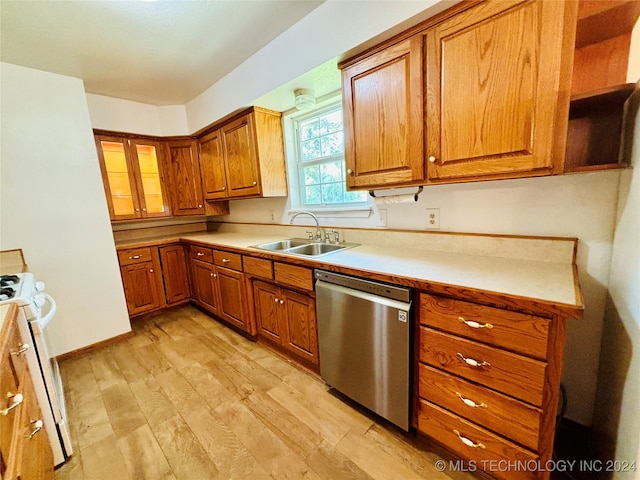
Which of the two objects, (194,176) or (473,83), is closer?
(473,83)

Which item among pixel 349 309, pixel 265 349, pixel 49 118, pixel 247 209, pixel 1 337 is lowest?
pixel 265 349

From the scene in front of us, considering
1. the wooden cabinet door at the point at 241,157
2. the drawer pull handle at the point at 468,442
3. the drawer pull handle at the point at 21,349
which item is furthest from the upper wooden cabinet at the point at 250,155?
the drawer pull handle at the point at 468,442

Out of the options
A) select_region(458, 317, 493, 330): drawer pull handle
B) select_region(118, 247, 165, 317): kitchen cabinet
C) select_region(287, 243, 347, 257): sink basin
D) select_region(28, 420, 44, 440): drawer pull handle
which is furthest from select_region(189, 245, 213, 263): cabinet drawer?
select_region(458, 317, 493, 330): drawer pull handle

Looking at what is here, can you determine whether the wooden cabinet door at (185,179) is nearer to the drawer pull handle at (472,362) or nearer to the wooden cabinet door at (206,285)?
the wooden cabinet door at (206,285)

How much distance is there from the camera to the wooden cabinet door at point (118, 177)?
2.80 meters

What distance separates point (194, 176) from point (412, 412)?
10.5 ft

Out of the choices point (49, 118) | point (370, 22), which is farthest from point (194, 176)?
point (370, 22)

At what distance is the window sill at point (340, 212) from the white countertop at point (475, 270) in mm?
399

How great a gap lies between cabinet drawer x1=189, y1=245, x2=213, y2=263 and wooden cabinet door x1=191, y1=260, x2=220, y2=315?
0.17 ft

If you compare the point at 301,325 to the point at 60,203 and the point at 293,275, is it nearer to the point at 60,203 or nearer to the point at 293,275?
the point at 293,275

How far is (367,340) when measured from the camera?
1.42 m

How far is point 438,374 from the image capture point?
1198 mm

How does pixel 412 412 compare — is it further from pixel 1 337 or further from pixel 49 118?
pixel 49 118

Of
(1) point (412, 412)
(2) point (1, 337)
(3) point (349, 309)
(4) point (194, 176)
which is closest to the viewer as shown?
(2) point (1, 337)
